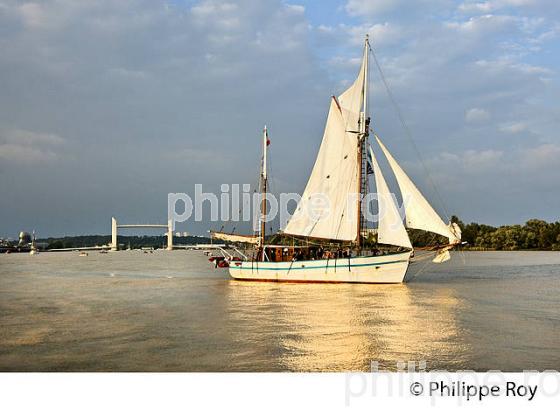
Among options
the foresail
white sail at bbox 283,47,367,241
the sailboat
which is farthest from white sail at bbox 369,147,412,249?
the foresail

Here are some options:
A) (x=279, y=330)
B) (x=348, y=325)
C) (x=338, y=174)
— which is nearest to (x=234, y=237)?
(x=338, y=174)

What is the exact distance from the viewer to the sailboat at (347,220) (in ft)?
100

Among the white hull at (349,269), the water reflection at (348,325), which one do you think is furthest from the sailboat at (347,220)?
the water reflection at (348,325)

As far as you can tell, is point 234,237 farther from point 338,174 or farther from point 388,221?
point 388,221

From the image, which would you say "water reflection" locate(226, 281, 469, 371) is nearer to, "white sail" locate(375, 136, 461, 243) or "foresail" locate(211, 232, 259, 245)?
"white sail" locate(375, 136, 461, 243)

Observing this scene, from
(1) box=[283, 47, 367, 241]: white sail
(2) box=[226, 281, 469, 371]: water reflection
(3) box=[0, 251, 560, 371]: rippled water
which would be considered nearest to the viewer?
(3) box=[0, 251, 560, 371]: rippled water

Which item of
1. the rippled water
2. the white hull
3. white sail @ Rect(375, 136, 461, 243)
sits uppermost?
white sail @ Rect(375, 136, 461, 243)

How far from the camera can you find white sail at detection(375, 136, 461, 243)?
99.5 ft

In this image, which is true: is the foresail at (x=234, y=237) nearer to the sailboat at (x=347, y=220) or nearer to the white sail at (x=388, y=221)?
the sailboat at (x=347, y=220)

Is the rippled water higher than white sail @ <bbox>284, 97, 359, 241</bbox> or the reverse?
the reverse

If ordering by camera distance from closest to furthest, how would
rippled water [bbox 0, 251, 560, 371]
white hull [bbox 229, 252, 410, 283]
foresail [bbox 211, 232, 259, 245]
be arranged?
rippled water [bbox 0, 251, 560, 371] → white hull [bbox 229, 252, 410, 283] → foresail [bbox 211, 232, 259, 245]

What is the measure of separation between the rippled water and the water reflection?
3 cm

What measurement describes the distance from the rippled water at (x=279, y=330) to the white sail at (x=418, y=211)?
3.31 m
